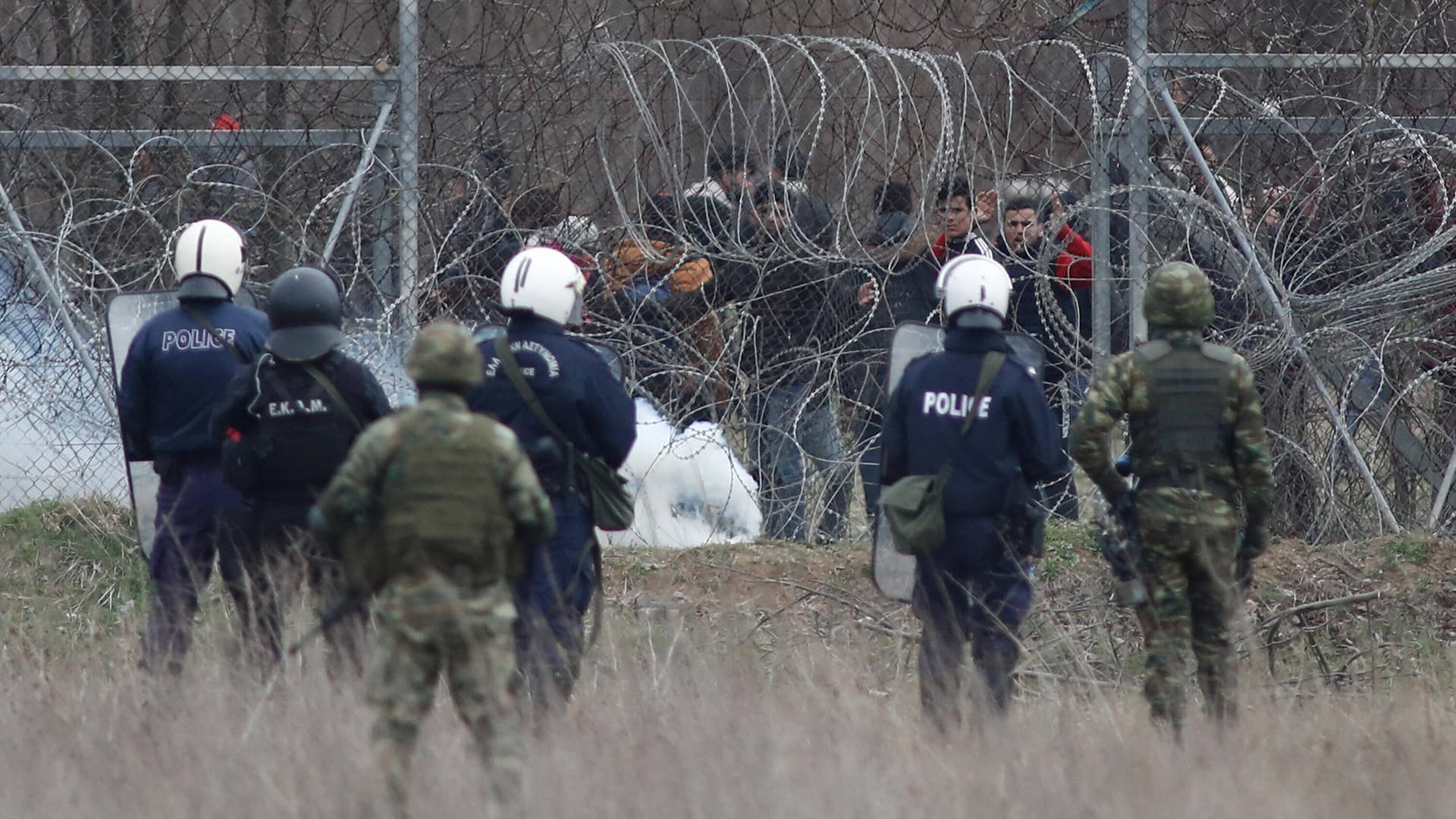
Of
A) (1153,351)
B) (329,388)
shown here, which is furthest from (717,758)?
(1153,351)

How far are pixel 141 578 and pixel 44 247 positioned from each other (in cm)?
138

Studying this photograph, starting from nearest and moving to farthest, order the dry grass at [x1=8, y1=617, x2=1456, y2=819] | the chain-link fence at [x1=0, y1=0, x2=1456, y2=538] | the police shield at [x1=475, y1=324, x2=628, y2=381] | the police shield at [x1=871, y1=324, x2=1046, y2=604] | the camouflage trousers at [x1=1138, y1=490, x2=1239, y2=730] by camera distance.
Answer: the dry grass at [x1=8, y1=617, x2=1456, y2=819] → the camouflage trousers at [x1=1138, y1=490, x2=1239, y2=730] → the police shield at [x1=475, y1=324, x2=628, y2=381] → the police shield at [x1=871, y1=324, x2=1046, y2=604] → the chain-link fence at [x1=0, y1=0, x2=1456, y2=538]

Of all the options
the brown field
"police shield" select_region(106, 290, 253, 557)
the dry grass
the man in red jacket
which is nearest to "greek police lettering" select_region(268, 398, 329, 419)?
the brown field

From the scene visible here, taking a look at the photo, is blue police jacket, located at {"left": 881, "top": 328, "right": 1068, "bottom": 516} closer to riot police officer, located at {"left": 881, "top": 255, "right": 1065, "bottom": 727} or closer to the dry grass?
riot police officer, located at {"left": 881, "top": 255, "right": 1065, "bottom": 727}

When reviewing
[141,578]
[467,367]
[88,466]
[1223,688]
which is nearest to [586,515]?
[467,367]

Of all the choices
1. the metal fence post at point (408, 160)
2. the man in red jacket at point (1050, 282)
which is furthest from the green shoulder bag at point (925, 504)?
the metal fence post at point (408, 160)

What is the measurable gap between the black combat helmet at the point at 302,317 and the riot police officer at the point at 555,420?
47 cm

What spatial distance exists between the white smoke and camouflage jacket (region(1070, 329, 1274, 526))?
2537 millimetres

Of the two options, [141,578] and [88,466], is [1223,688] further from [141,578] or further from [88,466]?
[88,466]

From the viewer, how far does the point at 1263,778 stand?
13.3 feet

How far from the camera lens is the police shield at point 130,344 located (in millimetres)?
5812

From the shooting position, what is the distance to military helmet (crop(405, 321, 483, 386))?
3859 millimetres

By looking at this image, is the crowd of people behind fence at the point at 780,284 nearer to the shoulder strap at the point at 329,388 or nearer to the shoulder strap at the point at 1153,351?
the shoulder strap at the point at 1153,351

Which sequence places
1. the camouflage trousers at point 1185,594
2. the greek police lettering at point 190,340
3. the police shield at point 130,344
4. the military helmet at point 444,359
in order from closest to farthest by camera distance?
the military helmet at point 444,359
the camouflage trousers at point 1185,594
the greek police lettering at point 190,340
the police shield at point 130,344
